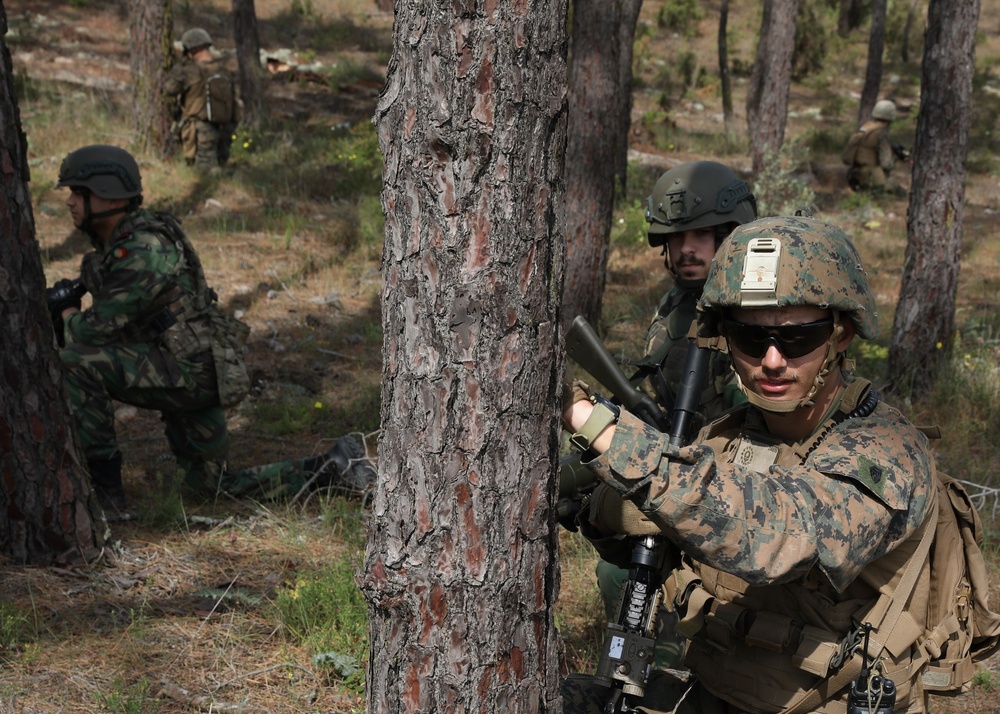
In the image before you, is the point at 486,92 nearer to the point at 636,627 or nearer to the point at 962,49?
the point at 636,627

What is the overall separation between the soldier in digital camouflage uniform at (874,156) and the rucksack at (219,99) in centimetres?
855

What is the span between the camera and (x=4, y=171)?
3.75 m

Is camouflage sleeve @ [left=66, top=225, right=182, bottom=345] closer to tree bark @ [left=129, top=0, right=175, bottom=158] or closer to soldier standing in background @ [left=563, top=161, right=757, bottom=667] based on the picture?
soldier standing in background @ [left=563, top=161, right=757, bottom=667]

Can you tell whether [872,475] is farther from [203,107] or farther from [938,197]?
→ [203,107]

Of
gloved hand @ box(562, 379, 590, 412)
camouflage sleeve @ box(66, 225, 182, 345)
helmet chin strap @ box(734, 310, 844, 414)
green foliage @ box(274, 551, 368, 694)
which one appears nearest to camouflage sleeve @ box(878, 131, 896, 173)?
camouflage sleeve @ box(66, 225, 182, 345)

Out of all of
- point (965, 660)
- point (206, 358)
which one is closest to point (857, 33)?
point (206, 358)

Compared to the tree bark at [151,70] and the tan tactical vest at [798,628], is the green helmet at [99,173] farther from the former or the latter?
the tree bark at [151,70]

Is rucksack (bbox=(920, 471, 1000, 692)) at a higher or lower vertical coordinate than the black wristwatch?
lower

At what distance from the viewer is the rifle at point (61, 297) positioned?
4973 mm

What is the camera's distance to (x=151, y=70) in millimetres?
10891

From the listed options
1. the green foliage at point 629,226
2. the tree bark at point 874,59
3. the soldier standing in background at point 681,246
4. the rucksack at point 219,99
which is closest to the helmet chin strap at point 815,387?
the soldier standing in background at point 681,246

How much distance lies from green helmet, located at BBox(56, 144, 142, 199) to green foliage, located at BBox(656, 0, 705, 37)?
23872 millimetres

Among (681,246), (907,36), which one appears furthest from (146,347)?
(907,36)

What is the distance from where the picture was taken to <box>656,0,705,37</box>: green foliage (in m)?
26.6
